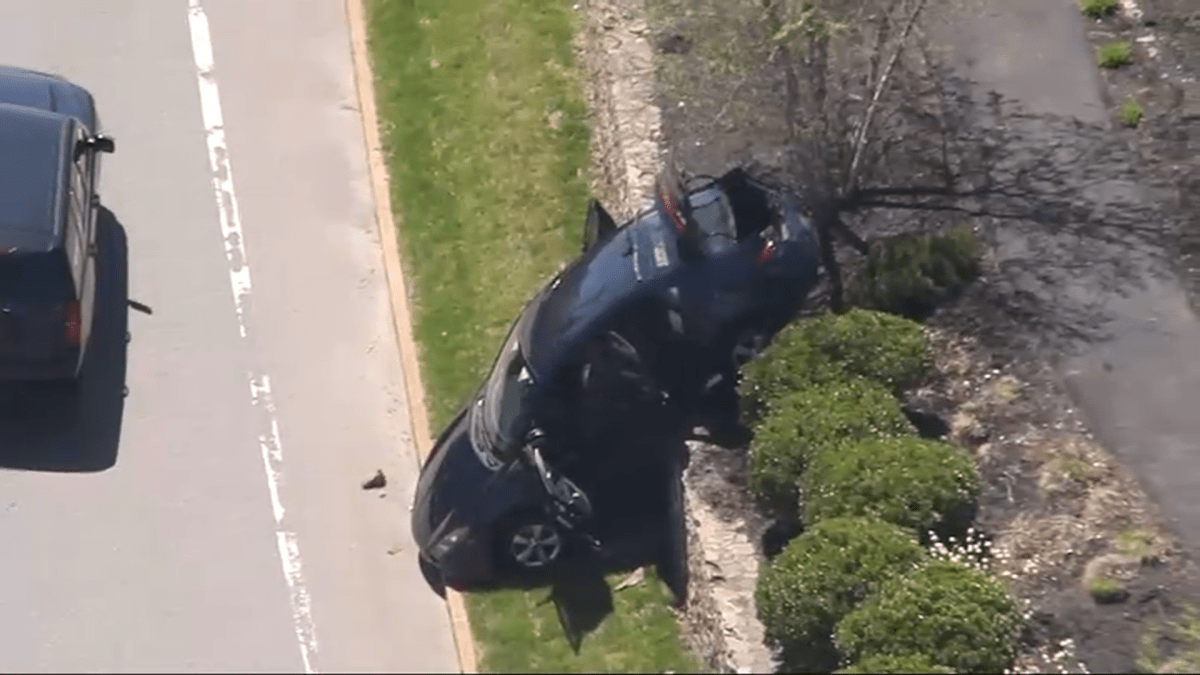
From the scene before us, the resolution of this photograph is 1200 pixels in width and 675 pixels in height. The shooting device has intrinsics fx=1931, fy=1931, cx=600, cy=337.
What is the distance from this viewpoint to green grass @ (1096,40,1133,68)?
56.0 ft

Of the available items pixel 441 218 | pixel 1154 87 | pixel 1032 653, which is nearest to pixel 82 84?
pixel 441 218

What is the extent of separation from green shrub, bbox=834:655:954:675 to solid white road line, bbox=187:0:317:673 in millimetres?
3212

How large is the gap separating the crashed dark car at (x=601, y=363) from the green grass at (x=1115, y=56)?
392 cm

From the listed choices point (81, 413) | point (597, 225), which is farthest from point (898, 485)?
point (81, 413)

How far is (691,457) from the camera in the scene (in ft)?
45.8

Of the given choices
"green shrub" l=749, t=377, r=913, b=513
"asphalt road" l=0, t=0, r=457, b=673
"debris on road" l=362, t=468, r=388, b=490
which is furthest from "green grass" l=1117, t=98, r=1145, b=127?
"debris on road" l=362, t=468, r=388, b=490

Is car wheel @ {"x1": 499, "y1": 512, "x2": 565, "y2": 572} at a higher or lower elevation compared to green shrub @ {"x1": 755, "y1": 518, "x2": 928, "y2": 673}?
lower

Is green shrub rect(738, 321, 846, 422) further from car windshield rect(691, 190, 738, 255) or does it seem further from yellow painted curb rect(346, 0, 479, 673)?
yellow painted curb rect(346, 0, 479, 673)

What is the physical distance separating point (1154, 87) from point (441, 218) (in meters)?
6.39

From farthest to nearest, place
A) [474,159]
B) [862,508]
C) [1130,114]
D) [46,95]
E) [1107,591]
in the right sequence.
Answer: [474,159], [46,95], [1130,114], [862,508], [1107,591]

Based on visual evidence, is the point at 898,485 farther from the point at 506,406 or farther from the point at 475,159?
the point at 475,159

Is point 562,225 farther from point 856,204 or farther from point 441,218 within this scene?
A: point 856,204

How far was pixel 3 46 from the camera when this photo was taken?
19.4m

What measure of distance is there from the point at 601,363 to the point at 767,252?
1.55 m
